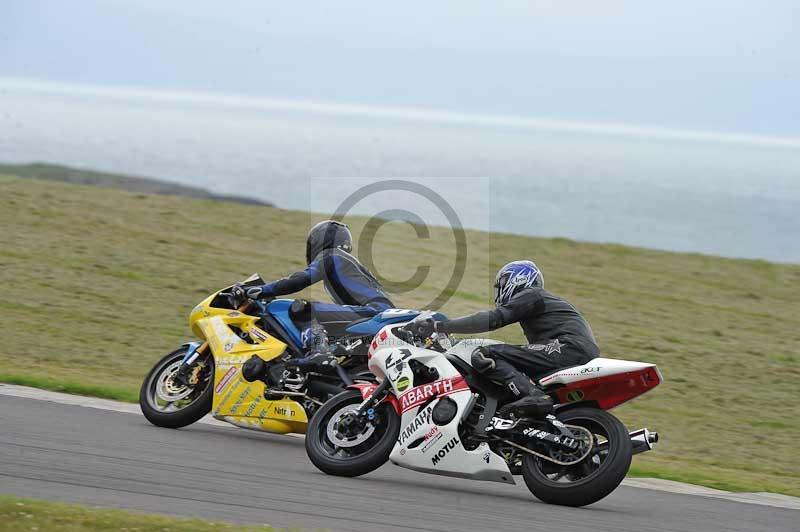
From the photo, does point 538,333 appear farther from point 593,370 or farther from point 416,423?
point 416,423

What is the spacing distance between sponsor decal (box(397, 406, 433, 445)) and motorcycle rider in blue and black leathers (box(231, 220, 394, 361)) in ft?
5.75

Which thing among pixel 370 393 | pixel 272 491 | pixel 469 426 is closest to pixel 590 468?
pixel 469 426

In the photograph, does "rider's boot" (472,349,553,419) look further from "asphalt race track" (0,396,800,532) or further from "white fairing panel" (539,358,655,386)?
"asphalt race track" (0,396,800,532)

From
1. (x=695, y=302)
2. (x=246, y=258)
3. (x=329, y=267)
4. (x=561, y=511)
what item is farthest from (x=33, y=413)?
(x=695, y=302)

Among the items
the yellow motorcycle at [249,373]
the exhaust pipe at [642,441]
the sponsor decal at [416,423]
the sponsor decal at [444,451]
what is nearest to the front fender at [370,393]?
the sponsor decal at [416,423]

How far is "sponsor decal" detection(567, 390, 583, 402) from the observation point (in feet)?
26.9

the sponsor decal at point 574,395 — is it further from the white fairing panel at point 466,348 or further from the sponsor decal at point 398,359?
the sponsor decal at point 398,359

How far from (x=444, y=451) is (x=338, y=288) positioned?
103 inches

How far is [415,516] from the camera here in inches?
287

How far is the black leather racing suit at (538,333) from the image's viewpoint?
8430 millimetres

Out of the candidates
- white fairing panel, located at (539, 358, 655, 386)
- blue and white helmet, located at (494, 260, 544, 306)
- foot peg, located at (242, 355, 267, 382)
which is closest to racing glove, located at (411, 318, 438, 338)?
blue and white helmet, located at (494, 260, 544, 306)

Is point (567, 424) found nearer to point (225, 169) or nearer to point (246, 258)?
point (246, 258)

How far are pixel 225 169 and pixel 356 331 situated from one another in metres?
78.3

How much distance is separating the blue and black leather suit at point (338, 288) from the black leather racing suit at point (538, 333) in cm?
173
